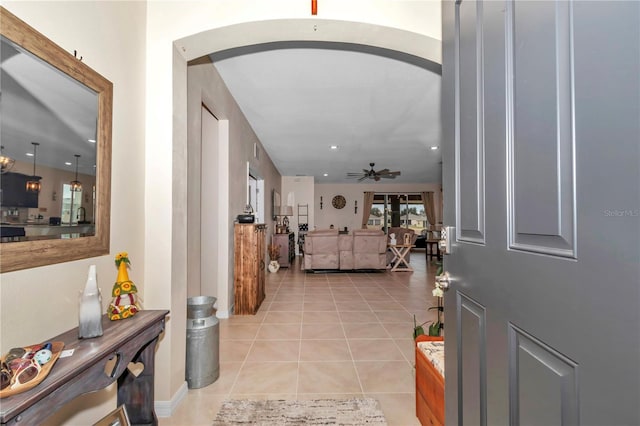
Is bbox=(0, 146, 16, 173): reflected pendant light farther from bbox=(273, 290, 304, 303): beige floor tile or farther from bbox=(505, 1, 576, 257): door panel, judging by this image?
bbox=(273, 290, 304, 303): beige floor tile

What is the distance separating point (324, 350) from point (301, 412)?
0.87 m

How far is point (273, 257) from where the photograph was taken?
22.2ft

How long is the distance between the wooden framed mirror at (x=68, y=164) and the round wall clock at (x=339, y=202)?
9.73 m

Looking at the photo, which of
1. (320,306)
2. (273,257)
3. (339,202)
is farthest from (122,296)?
(339,202)

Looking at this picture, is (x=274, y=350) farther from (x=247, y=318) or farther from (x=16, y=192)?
(x=16, y=192)

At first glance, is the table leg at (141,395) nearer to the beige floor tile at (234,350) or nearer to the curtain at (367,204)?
the beige floor tile at (234,350)

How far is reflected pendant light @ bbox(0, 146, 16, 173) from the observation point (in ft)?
3.05

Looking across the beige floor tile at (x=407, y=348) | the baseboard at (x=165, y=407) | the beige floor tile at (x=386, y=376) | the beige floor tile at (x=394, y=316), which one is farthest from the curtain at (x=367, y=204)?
the baseboard at (x=165, y=407)

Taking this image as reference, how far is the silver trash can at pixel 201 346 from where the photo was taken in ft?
6.77

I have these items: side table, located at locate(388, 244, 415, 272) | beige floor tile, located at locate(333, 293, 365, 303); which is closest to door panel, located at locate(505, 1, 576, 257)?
beige floor tile, located at locate(333, 293, 365, 303)

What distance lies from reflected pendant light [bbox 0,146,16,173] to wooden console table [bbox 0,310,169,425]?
64 cm

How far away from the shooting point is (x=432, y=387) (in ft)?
4.91

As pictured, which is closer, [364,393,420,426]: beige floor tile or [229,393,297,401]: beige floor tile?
[364,393,420,426]: beige floor tile

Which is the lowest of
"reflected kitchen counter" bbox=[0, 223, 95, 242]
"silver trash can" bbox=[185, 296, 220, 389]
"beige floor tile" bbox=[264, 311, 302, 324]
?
"beige floor tile" bbox=[264, 311, 302, 324]
